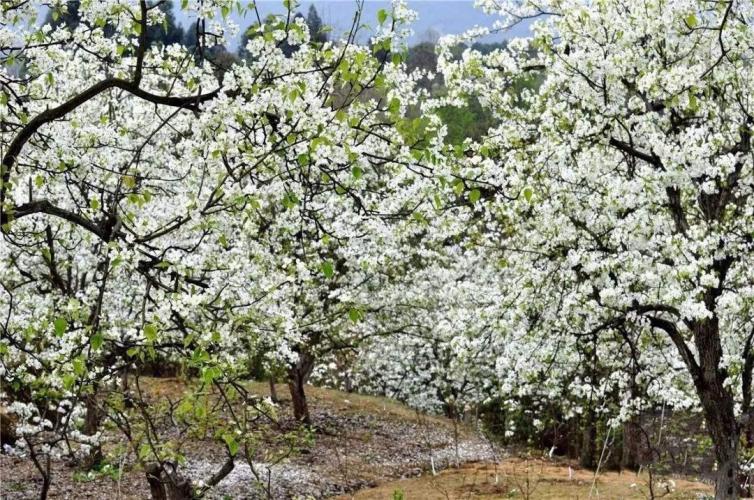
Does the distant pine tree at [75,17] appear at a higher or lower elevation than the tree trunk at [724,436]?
higher

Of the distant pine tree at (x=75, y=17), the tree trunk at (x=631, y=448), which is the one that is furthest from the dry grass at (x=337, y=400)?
the distant pine tree at (x=75, y=17)

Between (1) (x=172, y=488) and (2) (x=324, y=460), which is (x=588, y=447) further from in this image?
(1) (x=172, y=488)

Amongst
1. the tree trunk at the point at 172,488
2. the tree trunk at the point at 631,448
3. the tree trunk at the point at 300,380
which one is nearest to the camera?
the tree trunk at the point at 172,488

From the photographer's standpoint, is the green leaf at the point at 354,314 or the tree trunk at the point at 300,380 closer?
the green leaf at the point at 354,314

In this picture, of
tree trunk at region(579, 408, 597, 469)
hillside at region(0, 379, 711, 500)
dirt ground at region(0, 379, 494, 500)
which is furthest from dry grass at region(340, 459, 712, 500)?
tree trunk at region(579, 408, 597, 469)

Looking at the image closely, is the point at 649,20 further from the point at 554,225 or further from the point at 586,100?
the point at 554,225

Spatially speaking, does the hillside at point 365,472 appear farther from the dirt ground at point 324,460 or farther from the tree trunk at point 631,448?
the tree trunk at point 631,448

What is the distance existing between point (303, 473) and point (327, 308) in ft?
12.9

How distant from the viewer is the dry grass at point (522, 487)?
1480 cm

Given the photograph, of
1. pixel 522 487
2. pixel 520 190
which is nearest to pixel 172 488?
pixel 520 190

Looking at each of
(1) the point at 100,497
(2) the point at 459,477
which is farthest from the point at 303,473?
(1) the point at 100,497

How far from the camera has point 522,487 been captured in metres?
15.2

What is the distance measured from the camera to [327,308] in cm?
1930

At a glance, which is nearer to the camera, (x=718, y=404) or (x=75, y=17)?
(x=75, y=17)
